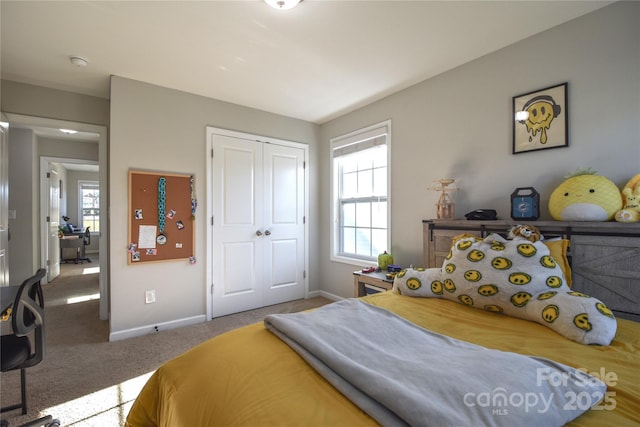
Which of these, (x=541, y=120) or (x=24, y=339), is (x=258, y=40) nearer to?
(x=541, y=120)

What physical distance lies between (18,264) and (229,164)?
10.6 feet

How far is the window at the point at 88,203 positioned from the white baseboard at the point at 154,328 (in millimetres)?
7241

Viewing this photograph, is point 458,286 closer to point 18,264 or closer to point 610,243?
point 610,243

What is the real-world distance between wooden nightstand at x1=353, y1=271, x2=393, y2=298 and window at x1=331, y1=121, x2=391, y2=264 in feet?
1.78

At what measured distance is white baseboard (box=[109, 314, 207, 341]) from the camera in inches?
104

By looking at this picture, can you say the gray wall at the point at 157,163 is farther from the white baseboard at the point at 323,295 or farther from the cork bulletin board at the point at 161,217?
the white baseboard at the point at 323,295

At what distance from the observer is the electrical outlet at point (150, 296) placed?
280 cm

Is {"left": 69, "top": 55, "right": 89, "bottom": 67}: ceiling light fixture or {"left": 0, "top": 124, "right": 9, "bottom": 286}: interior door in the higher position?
{"left": 69, "top": 55, "right": 89, "bottom": 67}: ceiling light fixture

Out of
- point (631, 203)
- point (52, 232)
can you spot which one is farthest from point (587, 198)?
point (52, 232)

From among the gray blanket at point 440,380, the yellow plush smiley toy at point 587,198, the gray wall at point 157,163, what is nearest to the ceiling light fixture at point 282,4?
the gray wall at point 157,163

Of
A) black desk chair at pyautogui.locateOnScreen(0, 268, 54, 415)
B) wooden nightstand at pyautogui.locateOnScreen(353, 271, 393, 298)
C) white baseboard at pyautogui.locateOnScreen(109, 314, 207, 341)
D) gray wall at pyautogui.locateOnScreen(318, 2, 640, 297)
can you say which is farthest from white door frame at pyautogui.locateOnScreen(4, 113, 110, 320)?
gray wall at pyautogui.locateOnScreen(318, 2, 640, 297)

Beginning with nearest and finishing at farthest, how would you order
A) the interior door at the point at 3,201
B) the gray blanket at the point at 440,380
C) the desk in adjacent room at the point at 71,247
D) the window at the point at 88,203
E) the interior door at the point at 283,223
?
the gray blanket at the point at 440,380, the interior door at the point at 3,201, the interior door at the point at 283,223, the desk in adjacent room at the point at 71,247, the window at the point at 88,203

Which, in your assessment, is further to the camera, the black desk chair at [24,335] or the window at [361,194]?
the window at [361,194]

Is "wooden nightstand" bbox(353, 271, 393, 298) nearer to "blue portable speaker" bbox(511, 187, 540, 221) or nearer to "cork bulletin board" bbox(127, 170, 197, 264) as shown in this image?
"blue portable speaker" bbox(511, 187, 540, 221)
